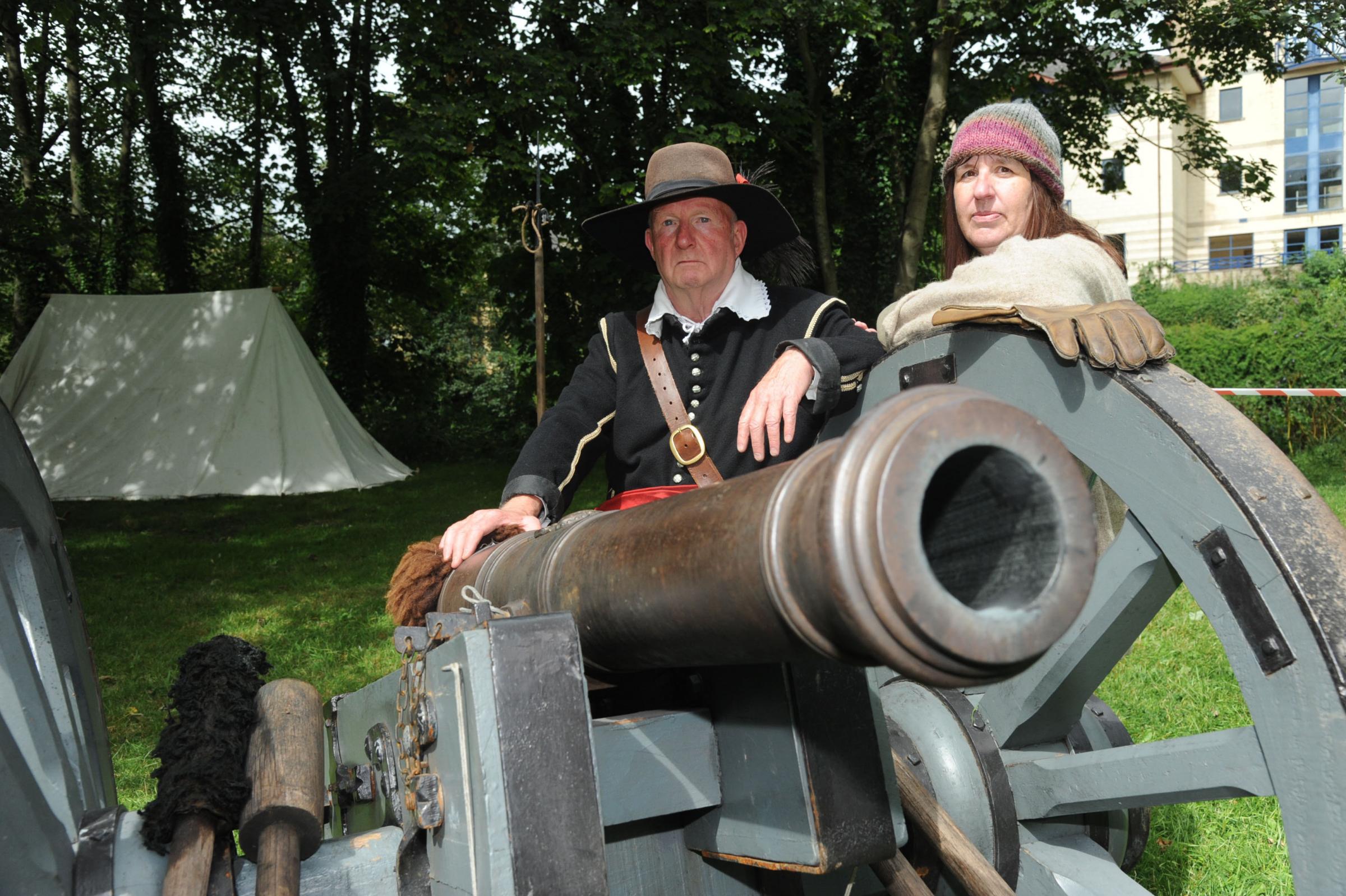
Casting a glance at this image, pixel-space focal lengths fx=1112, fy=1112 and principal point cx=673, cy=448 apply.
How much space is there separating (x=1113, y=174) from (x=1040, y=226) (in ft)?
44.7

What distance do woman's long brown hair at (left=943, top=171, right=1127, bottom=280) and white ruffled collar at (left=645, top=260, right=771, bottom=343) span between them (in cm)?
57

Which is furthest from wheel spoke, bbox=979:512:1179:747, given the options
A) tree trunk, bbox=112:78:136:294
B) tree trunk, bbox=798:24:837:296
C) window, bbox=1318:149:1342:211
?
window, bbox=1318:149:1342:211

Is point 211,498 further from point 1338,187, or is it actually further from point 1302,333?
point 1338,187

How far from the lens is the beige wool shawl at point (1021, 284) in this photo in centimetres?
213

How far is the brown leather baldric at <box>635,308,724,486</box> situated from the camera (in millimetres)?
2740

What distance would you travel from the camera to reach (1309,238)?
1670 inches

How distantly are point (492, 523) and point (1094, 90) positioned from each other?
1377 cm

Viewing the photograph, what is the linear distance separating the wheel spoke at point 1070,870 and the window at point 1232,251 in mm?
45131

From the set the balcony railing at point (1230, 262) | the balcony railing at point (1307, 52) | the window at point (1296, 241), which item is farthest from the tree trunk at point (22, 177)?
the window at point (1296, 241)

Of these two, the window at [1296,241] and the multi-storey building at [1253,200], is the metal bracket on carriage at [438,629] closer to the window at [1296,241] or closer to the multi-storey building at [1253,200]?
the multi-storey building at [1253,200]

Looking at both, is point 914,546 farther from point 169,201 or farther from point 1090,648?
point 169,201

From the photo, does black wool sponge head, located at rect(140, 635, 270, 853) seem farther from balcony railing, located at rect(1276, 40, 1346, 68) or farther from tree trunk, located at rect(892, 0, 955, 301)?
balcony railing, located at rect(1276, 40, 1346, 68)

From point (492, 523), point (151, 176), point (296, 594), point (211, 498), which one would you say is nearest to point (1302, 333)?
point (296, 594)

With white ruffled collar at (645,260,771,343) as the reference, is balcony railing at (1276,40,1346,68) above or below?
above
